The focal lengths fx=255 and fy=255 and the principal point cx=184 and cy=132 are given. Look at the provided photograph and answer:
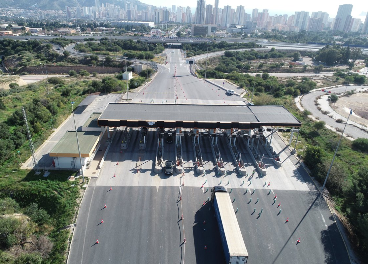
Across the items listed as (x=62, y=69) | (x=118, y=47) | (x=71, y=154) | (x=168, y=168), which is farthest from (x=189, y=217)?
(x=118, y=47)

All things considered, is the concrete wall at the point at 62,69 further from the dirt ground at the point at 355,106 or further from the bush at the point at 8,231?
the bush at the point at 8,231

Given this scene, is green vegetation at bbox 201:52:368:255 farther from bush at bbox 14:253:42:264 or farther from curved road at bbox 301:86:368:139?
bush at bbox 14:253:42:264

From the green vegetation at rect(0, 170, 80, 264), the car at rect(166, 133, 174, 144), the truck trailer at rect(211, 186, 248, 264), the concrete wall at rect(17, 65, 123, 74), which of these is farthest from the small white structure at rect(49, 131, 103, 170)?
the concrete wall at rect(17, 65, 123, 74)

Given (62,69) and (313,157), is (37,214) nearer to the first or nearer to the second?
(313,157)

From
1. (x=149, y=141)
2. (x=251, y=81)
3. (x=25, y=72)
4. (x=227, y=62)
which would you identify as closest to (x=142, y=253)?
(x=149, y=141)

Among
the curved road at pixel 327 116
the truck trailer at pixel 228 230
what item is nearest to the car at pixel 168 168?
the truck trailer at pixel 228 230
